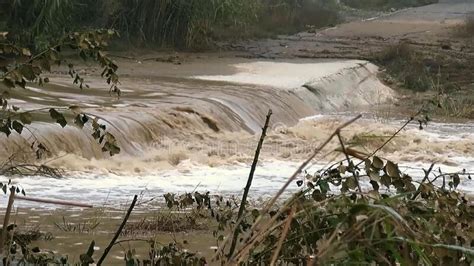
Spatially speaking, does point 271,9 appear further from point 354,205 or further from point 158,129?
point 354,205

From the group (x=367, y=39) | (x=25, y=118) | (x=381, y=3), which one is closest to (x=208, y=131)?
(x=25, y=118)

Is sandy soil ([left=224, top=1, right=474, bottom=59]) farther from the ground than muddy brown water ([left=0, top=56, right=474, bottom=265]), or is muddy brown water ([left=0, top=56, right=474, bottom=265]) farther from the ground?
muddy brown water ([left=0, top=56, right=474, bottom=265])

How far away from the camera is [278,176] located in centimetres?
1058

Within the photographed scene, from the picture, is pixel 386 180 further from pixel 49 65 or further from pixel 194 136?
pixel 194 136

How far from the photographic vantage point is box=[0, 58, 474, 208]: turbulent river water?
953 cm

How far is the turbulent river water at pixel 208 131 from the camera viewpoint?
9531 millimetres

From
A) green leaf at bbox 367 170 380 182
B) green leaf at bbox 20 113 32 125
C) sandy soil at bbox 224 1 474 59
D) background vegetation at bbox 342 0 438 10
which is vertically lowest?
background vegetation at bbox 342 0 438 10

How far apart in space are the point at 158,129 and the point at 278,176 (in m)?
1.80

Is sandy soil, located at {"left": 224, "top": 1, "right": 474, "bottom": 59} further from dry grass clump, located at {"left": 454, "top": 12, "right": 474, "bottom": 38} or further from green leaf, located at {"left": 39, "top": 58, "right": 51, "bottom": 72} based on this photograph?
green leaf, located at {"left": 39, "top": 58, "right": 51, "bottom": 72}

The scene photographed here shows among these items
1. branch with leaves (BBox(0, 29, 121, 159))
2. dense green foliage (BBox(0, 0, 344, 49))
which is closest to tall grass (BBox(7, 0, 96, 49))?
dense green foliage (BBox(0, 0, 344, 49))

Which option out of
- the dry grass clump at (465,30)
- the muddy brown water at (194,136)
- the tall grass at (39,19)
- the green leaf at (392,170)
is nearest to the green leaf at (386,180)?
the green leaf at (392,170)

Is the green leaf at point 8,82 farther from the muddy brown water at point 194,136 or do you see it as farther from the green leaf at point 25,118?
the muddy brown water at point 194,136

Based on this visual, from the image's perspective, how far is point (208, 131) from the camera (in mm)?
12477

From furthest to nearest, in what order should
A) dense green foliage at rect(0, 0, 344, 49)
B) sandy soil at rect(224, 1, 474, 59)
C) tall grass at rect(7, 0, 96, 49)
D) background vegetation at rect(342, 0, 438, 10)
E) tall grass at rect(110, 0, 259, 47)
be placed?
background vegetation at rect(342, 0, 438, 10) → sandy soil at rect(224, 1, 474, 59) → tall grass at rect(110, 0, 259, 47) → dense green foliage at rect(0, 0, 344, 49) → tall grass at rect(7, 0, 96, 49)
